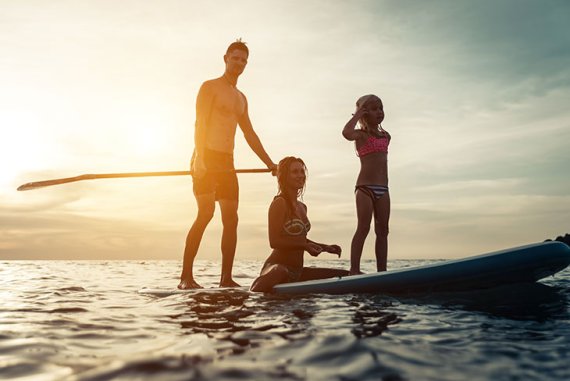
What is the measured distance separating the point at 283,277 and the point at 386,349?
2794 mm

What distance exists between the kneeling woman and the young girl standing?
0.97m

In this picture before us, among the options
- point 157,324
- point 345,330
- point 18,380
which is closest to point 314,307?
point 345,330

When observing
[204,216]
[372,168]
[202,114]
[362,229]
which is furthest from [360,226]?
[202,114]

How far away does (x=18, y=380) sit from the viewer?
85.1 inches

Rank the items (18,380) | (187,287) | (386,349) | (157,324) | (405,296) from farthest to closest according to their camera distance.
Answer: (187,287) < (405,296) < (157,324) < (386,349) < (18,380)

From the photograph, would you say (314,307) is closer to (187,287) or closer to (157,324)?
(157,324)

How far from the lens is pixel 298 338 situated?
294 cm

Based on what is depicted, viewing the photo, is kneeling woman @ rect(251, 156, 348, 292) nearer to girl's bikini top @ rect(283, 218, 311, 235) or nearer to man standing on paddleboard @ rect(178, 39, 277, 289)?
girl's bikini top @ rect(283, 218, 311, 235)

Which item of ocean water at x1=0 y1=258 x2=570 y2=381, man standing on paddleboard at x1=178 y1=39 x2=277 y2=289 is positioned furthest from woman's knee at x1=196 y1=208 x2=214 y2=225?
ocean water at x1=0 y1=258 x2=570 y2=381

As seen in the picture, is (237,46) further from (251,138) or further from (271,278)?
(271,278)

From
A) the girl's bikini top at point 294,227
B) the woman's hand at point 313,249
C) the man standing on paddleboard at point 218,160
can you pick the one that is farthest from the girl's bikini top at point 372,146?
the man standing on paddleboard at point 218,160

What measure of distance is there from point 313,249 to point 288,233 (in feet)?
1.12

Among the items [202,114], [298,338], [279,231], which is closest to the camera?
[298,338]

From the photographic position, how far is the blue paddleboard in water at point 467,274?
448 centimetres
